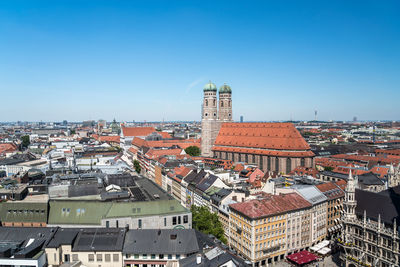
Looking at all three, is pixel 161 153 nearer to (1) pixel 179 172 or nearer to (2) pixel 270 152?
(1) pixel 179 172

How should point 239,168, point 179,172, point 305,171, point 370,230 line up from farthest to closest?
point 239,168 < point 305,171 < point 179,172 < point 370,230

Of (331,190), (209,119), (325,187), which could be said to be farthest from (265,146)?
(331,190)

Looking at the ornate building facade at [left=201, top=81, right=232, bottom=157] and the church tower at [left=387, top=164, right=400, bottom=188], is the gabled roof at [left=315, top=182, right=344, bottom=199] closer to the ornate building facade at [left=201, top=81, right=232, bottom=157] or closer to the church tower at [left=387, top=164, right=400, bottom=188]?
the church tower at [left=387, top=164, right=400, bottom=188]

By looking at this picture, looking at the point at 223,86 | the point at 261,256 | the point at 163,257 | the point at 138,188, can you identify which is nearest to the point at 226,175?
the point at 138,188

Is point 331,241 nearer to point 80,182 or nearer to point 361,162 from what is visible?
point 80,182

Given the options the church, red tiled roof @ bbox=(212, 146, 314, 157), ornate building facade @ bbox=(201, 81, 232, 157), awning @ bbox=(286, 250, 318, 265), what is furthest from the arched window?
awning @ bbox=(286, 250, 318, 265)
